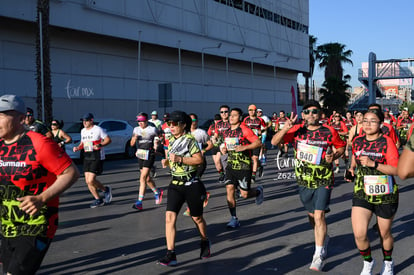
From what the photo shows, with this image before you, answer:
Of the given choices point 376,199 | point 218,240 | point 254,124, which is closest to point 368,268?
point 376,199

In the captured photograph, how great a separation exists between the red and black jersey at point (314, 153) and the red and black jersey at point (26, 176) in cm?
323

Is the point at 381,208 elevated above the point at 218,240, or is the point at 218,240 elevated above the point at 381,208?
the point at 381,208

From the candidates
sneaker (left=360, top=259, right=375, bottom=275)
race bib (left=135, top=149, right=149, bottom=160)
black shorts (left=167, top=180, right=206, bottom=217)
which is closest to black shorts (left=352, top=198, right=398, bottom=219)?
sneaker (left=360, top=259, right=375, bottom=275)

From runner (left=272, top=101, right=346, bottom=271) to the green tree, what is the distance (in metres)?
51.3

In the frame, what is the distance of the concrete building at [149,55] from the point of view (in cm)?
2402

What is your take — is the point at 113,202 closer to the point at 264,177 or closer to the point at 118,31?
the point at 264,177

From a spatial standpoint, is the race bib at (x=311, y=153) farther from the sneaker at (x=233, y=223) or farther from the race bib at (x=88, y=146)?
the race bib at (x=88, y=146)

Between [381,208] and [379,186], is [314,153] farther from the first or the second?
[381,208]

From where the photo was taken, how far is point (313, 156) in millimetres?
6035

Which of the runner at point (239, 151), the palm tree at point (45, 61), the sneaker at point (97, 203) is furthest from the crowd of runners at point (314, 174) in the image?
the palm tree at point (45, 61)

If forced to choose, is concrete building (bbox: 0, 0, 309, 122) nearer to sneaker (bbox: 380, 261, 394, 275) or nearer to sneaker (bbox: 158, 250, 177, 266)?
sneaker (bbox: 158, 250, 177, 266)

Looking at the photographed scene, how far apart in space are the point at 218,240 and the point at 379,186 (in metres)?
2.65

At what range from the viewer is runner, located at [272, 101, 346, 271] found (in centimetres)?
588

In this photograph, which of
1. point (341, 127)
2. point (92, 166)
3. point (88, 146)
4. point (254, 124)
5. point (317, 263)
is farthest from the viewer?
point (341, 127)
